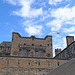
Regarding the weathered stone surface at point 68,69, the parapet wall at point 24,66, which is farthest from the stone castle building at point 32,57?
the weathered stone surface at point 68,69

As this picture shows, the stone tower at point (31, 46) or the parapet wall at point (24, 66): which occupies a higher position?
the stone tower at point (31, 46)

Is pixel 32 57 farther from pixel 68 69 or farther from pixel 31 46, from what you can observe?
pixel 68 69

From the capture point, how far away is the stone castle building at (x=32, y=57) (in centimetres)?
1841

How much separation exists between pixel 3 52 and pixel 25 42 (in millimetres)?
14828

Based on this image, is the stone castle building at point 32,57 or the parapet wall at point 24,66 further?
the stone castle building at point 32,57

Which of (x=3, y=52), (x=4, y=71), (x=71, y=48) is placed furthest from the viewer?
(x=3, y=52)

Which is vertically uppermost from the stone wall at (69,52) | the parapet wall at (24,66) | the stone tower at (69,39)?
the stone tower at (69,39)

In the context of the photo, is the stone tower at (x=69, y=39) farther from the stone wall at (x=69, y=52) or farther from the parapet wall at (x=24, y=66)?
the parapet wall at (x=24, y=66)

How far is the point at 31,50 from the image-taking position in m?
31.3

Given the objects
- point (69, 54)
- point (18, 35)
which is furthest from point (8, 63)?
point (18, 35)

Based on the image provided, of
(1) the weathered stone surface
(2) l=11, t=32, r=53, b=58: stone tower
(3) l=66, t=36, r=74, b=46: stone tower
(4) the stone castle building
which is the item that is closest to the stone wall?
(4) the stone castle building

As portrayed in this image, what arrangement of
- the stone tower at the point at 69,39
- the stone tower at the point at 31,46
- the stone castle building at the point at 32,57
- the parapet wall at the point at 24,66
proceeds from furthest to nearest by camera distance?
the stone tower at the point at 31,46, the stone tower at the point at 69,39, the stone castle building at the point at 32,57, the parapet wall at the point at 24,66

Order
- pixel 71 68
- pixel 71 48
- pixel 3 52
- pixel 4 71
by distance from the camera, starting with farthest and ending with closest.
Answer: pixel 3 52 < pixel 71 48 < pixel 4 71 < pixel 71 68

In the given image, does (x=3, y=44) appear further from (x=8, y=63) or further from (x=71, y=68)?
(x=71, y=68)
